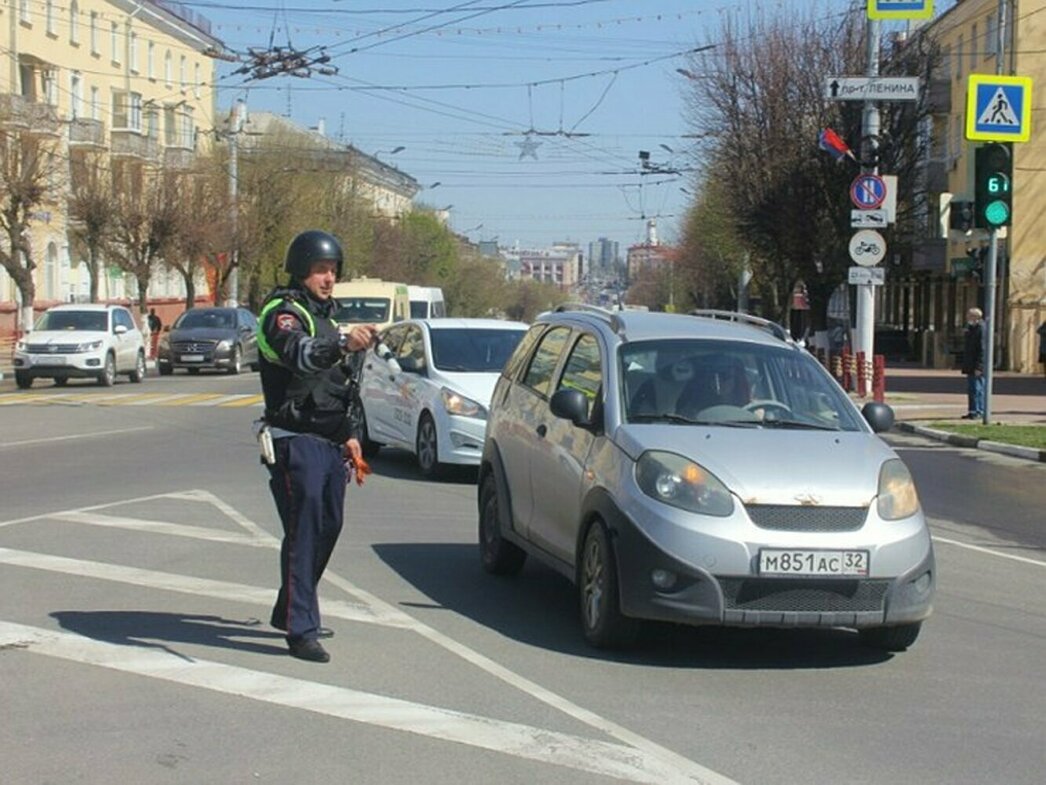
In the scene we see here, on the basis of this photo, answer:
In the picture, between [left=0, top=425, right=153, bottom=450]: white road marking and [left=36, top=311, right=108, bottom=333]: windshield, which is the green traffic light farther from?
[left=36, top=311, right=108, bottom=333]: windshield

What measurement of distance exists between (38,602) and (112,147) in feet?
182

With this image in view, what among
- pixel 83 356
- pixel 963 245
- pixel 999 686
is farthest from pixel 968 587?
pixel 963 245

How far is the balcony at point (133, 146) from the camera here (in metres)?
61.4

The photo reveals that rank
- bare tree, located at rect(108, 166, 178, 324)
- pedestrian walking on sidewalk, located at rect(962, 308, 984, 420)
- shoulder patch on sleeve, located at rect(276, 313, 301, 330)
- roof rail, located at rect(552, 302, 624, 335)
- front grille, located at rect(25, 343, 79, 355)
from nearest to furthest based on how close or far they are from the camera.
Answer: shoulder patch on sleeve, located at rect(276, 313, 301, 330) → roof rail, located at rect(552, 302, 624, 335) → pedestrian walking on sidewalk, located at rect(962, 308, 984, 420) → front grille, located at rect(25, 343, 79, 355) → bare tree, located at rect(108, 166, 178, 324)

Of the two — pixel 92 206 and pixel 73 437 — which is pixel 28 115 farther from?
pixel 73 437

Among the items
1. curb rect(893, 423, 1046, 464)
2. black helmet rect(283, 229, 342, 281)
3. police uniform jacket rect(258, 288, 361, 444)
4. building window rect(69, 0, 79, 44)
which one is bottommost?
curb rect(893, 423, 1046, 464)

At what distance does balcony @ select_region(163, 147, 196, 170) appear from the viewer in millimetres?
62544

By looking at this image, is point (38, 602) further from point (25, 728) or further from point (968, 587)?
point (968, 587)

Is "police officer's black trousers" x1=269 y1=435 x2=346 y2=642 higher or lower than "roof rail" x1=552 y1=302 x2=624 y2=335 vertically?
lower

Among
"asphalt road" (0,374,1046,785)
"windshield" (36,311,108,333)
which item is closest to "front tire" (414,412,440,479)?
"asphalt road" (0,374,1046,785)

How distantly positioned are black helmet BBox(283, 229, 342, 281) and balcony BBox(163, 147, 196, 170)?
5576 cm

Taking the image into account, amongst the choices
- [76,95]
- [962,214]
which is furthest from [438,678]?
[76,95]

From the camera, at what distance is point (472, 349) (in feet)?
52.9

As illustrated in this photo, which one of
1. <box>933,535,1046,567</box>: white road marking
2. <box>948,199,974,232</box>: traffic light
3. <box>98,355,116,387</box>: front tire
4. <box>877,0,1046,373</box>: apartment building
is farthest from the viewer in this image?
<box>877,0,1046,373</box>: apartment building
